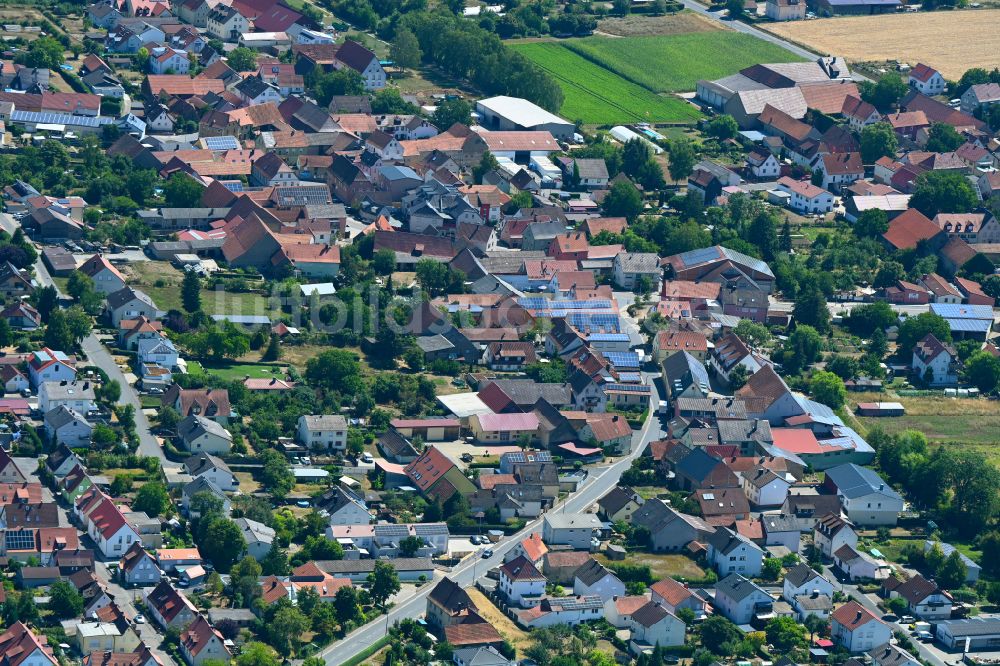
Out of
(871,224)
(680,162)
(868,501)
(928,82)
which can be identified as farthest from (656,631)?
(928,82)

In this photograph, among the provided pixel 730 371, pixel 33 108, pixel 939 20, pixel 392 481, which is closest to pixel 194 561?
pixel 392 481

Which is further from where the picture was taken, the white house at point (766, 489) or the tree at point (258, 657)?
the white house at point (766, 489)

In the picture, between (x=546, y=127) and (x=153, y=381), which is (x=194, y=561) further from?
(x=546, y=127)

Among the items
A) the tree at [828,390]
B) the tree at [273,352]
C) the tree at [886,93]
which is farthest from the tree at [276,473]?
the tree at [886,93]

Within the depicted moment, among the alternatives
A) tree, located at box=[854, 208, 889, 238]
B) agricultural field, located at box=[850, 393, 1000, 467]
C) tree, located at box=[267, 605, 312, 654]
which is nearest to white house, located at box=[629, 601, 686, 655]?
tree, located at box=[267, 605, 312, 654]

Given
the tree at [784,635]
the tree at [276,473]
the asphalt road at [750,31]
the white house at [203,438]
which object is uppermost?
the asphalt road at [750,31]

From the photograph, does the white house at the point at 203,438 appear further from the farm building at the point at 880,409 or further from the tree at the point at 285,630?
the farm building at the point at 880,409
